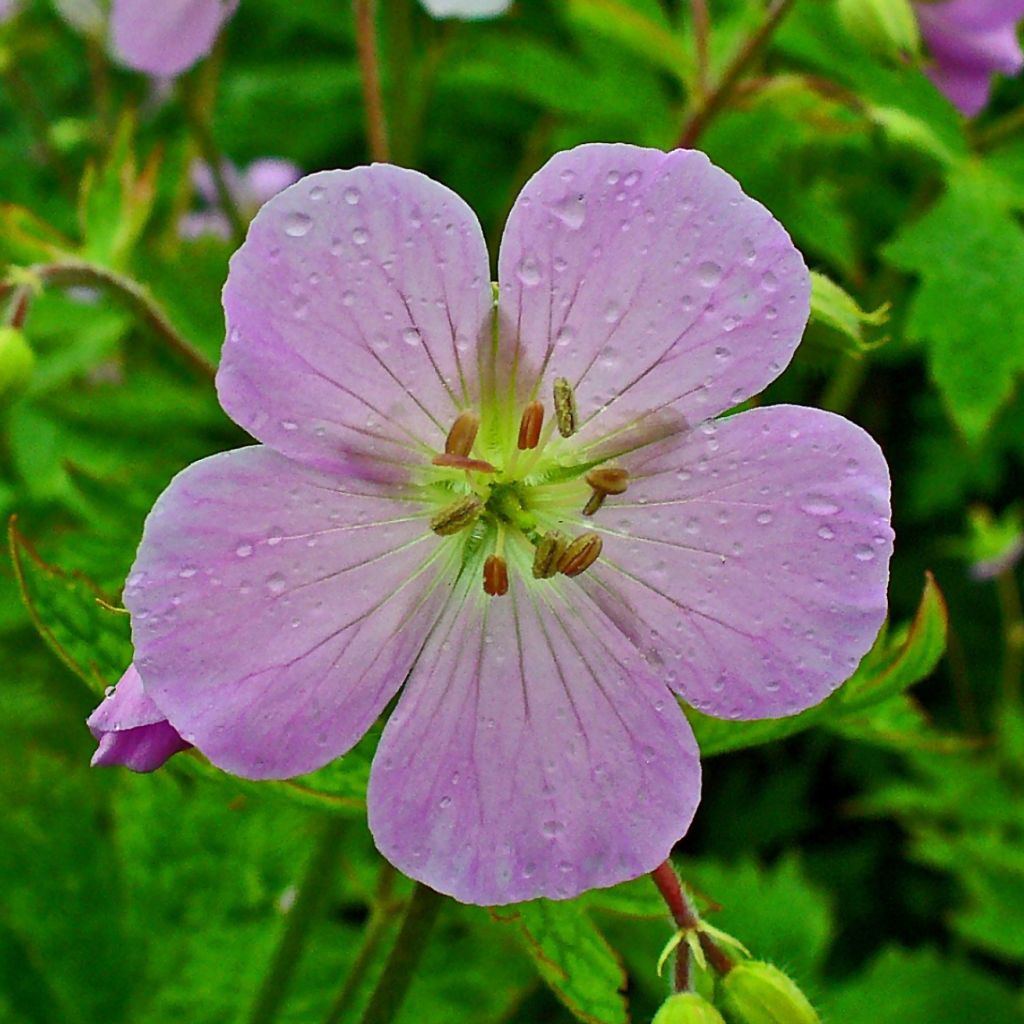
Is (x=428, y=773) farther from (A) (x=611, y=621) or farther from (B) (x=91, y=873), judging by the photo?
(B) (x=91, y=873)

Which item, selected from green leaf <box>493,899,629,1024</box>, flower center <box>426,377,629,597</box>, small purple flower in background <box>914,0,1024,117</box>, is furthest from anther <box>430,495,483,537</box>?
small purple flower in background <box>914,0,1024,117</box>

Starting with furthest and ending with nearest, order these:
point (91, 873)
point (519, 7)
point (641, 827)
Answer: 1. point (519, 7)
2. point (91, 873)
3. point (641, 827)

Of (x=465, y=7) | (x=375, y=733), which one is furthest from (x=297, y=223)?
(x=465, y=7)

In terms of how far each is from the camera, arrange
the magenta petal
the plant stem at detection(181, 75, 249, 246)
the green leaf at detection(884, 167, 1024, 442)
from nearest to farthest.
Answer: the green leaf at detection(884, 167, 1024, 442) → the magenta petal → the plant stem at detection(181, 75, 249, 246)

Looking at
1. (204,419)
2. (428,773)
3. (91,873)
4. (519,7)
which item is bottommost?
(91,873)

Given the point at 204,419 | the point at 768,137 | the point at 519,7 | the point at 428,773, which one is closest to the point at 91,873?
the point at 204,419

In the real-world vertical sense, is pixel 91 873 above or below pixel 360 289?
below

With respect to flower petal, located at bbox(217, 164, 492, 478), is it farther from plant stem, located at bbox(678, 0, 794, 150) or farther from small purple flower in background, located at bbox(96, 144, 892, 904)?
plant stem, located at bbox(678, 0, 794, 150)
